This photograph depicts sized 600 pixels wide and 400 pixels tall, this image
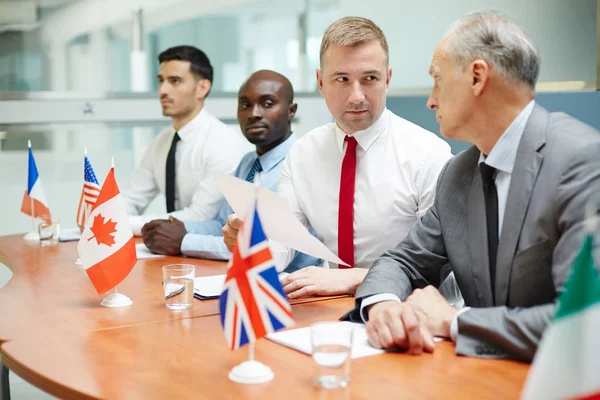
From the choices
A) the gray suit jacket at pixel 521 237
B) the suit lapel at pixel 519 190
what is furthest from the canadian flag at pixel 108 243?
the suit lapel at pixel 519 190

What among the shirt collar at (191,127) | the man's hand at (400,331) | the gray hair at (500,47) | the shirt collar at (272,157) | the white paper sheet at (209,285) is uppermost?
the gray hair at (500,47)

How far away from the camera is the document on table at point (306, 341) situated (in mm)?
1670

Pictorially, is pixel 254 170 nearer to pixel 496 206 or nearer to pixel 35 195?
pixel 35 195

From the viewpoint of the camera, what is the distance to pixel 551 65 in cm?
359

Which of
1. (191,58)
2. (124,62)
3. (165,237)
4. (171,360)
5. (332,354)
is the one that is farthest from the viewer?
(124,62)

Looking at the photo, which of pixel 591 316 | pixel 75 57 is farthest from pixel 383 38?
pixel 75 57

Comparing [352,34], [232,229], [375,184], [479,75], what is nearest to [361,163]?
[375,184]

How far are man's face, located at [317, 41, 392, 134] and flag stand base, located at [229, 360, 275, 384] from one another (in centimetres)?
132

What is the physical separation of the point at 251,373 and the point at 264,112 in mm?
2193

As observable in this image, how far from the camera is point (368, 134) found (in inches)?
107

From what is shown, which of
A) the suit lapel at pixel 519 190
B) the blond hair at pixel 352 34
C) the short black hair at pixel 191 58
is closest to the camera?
the suit lapel at pixel 519 190

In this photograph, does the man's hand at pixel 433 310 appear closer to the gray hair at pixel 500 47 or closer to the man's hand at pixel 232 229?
the gray hair at pixel 500 47

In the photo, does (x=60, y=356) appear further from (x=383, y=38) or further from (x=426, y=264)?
(x=383, y=38)

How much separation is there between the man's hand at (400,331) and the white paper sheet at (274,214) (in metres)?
0.27
